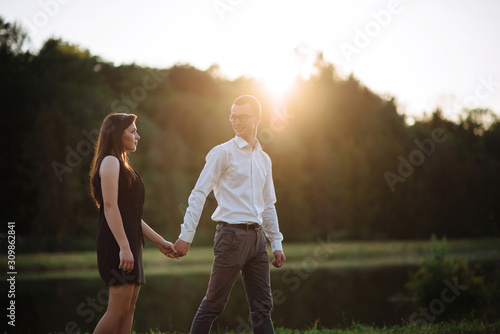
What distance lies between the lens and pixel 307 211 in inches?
1554

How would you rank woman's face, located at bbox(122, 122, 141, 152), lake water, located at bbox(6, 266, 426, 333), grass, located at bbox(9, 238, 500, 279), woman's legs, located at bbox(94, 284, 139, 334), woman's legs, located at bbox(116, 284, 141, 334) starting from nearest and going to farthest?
1. woman's legs, located at bbox(94, 284, 139, 334)
2. woman's legs, located at bbox(116, 284, 141, 334)
3. woman's face, located at bbox(122, 122, 141, 152)
4. lake water, located at bbox(6, 266, 426, 333)
5. grass, located at bbox(9, 238, 500, 279)

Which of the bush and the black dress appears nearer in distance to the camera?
the black dress

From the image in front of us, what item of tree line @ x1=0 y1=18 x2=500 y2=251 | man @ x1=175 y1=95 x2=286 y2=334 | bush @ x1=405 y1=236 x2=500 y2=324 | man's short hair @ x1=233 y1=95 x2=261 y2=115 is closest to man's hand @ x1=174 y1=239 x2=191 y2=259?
man @ x1=175 y1=95 x2=286 y2=334

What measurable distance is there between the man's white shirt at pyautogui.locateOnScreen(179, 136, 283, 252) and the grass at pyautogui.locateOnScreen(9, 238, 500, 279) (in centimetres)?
1937

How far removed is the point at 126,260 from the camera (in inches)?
161

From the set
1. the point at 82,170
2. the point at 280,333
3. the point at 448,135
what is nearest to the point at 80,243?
the point at 82,170

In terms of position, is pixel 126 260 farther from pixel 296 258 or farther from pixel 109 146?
pixel 296 258

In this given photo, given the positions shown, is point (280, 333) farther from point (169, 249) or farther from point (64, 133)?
point (64, 133)

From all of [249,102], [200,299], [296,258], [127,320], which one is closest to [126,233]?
[127,320]

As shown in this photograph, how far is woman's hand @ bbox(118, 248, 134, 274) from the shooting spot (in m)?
4.10

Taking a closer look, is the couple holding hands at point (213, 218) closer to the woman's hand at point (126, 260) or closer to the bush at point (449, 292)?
the woman's hand at point (126, 260)

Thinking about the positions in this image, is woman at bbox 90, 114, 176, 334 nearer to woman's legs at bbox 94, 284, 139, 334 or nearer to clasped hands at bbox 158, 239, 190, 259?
woman's legs at bbox 94, 284, 139, 334

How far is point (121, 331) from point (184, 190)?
30.4 meters

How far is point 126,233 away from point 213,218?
84 centimetres
